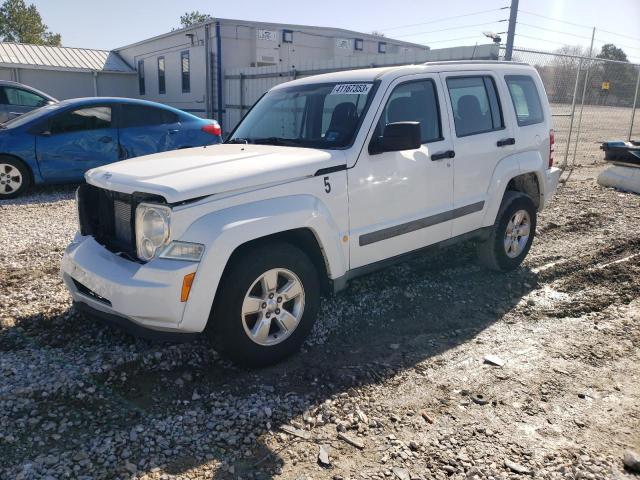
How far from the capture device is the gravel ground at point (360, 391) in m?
2.72

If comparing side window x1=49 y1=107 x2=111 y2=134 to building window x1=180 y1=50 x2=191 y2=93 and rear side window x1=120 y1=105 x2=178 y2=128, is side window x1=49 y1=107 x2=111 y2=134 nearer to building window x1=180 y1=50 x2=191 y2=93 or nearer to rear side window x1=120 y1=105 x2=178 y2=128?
rear side window x1=120 y1=105 x2=178 y2=128

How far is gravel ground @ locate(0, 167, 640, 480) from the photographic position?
2723mm

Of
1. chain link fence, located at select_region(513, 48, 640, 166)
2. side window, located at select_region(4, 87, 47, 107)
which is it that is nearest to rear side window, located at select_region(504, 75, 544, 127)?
chain link fence, located at select_region(513, 48, 640, 166)

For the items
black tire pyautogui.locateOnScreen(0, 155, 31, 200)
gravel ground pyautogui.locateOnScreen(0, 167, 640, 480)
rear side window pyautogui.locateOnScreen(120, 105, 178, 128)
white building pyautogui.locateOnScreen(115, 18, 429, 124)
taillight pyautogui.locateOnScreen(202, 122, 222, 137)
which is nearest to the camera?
gravel ground pyautogui.locateOnScreen(0, 167, 640, 480)

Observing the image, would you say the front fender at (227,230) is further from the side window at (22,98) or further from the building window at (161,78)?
the building window at (161,78)

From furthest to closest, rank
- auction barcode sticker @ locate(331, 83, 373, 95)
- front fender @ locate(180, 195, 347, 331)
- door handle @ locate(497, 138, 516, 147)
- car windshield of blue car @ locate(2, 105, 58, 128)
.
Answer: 1. car windshield of blue car @ locate(2, 105, 58, 128)
2. door handle @ locate(497, 138, 516, 147)
3. auction barcode sticker @ locate(331, 83, 373, 95)
4. front fender @ locate(180, 195, 347, 331)

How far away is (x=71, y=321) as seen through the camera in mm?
4223

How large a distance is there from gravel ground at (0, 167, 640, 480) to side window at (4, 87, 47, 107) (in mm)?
9226

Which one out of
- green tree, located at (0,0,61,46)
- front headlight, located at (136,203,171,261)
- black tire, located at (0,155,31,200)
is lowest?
black tire, located at (0,155,31,200)

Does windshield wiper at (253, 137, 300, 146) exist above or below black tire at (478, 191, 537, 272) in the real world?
above

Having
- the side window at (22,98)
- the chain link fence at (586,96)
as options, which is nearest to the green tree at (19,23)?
the side window at (22,98)

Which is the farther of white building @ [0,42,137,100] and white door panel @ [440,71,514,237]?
white building @ [0,42,137,100]

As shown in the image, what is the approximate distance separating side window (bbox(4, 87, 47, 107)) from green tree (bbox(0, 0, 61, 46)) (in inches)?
1635

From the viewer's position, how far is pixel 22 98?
12.8m
